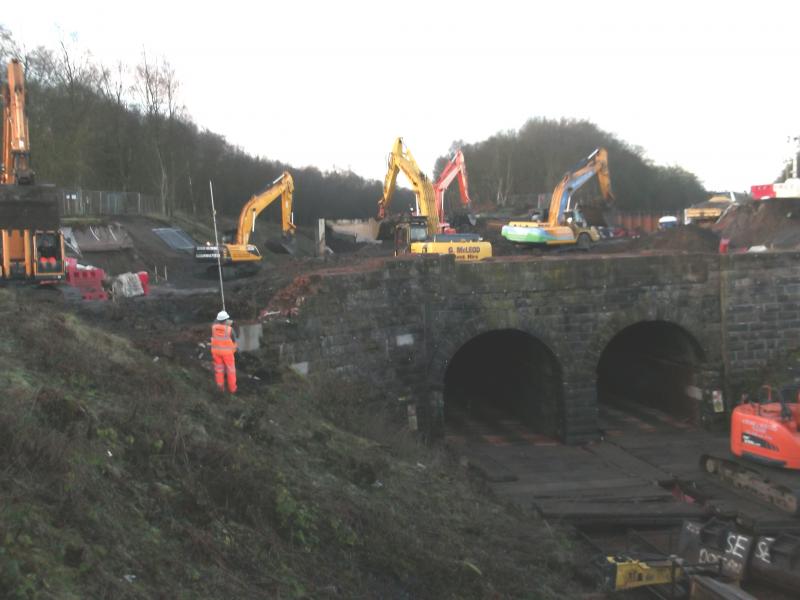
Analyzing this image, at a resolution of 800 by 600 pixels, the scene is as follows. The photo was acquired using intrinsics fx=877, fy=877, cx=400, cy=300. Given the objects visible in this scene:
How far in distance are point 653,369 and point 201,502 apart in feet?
59.3

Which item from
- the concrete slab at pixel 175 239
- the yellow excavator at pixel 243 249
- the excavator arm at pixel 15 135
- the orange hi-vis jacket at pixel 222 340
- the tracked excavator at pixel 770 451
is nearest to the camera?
the orange hi-vis jacket at pixel 222 340

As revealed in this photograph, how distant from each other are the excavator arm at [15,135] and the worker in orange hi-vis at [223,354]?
10.4 meters

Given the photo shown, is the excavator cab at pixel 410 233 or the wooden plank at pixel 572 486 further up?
the excavator cab at pixel 410 233

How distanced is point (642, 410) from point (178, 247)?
23974 millimetres

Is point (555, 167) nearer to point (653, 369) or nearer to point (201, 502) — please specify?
point (653, 369)

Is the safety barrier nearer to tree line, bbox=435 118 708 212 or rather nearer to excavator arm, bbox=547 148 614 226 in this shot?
excavator arm, bbox=547 148 614 226

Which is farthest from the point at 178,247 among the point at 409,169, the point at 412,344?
the point at 412,344

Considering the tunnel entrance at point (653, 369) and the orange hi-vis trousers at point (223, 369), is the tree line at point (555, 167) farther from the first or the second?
the orange hi-vis trousers at point (223, 369)

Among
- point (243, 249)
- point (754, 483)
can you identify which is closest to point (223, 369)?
point (754, 483)

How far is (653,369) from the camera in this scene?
23609 millimetres

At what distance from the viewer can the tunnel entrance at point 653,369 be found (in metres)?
22.0

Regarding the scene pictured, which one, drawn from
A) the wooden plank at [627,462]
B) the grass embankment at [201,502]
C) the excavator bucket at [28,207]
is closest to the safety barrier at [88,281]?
the excavator bucket at [28,207]

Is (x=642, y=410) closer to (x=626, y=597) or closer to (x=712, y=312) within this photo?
(x=712, y=312)

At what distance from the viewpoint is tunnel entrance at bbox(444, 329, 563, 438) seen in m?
21.0
